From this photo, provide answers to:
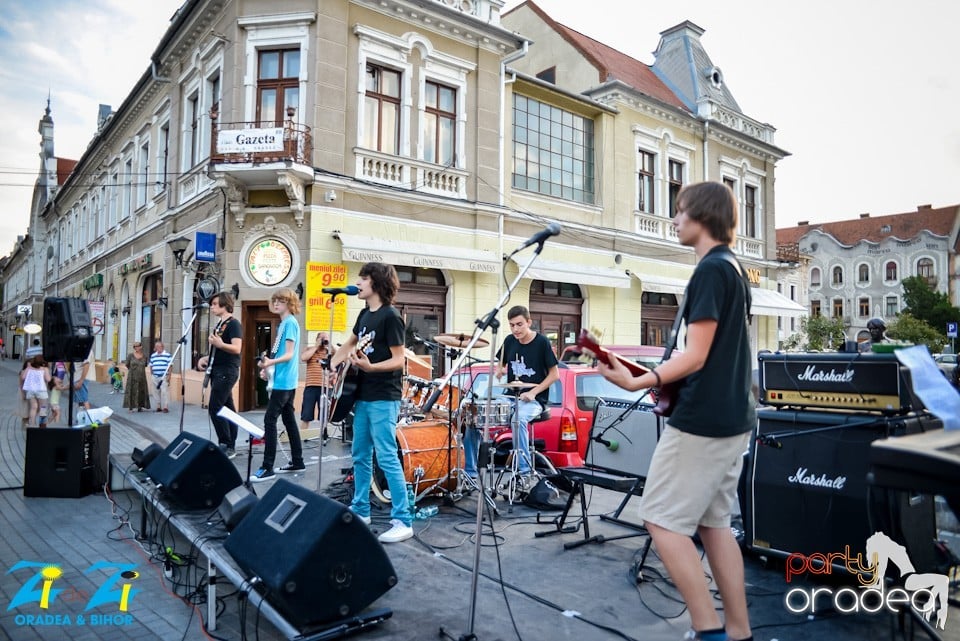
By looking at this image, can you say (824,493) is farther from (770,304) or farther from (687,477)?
(770,304)

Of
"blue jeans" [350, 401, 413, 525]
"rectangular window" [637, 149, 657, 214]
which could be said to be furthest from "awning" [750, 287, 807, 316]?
"blue jeans" [350, 401, 413, 525]

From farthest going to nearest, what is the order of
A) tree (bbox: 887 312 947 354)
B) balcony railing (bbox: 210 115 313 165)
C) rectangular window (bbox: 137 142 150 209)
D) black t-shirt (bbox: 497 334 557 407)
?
tree (bbox: 887 312 947 354)
rectangular window (bbox: 137 142 150 209)
balcony railing (bbox: 210 115 313 165)
black t-shirt (bbox: 497 334 557 407)

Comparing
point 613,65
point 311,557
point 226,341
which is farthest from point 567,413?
point 613,65

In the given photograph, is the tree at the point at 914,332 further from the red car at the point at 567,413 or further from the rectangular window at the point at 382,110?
the red car at the point at 567,413

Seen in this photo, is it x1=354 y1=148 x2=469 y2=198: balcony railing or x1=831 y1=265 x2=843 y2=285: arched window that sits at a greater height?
x1=831 y1=265 x2=843 y2=285: arched window

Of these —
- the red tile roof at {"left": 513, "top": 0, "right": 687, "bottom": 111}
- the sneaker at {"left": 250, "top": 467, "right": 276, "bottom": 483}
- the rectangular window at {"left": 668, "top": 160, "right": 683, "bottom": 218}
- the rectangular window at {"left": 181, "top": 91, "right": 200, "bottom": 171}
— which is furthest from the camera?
the rectangular window at {"left": 668, "top": 160, "right": 683, "bottom": 218}

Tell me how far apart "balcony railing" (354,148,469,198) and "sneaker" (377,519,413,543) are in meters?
10.3

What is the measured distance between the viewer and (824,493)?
11.9 ft

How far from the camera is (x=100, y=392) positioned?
19.6 m

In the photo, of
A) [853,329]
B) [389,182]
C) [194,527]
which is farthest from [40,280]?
[853,329]

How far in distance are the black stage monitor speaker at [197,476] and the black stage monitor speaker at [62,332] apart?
250 centimetres

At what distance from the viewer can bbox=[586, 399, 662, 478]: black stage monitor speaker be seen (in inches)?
194

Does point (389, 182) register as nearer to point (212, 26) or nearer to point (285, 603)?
point (212, 26)

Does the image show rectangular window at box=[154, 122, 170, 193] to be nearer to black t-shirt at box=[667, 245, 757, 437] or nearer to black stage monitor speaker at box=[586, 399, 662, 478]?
black stage monitor speaker at box=[586, 399, 662, 478]
